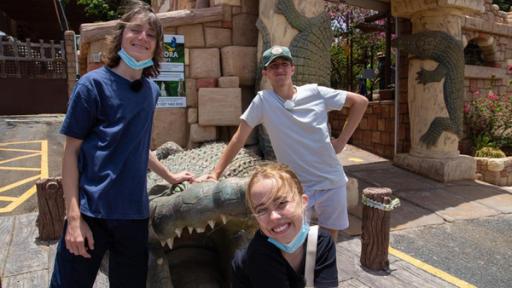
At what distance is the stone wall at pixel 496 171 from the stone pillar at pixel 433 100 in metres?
0.38

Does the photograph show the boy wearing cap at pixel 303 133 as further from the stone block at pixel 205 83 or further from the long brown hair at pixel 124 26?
the stone block at pixel 205 83

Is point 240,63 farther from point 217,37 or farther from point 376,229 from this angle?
point 376,229

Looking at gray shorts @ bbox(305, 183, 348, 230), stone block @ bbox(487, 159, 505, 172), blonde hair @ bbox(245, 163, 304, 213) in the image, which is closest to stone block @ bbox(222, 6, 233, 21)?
gray shorts @ bbox(305, 183, 348, 230)

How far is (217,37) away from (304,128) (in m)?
2.81

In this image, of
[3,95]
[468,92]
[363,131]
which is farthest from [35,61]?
[468,92]

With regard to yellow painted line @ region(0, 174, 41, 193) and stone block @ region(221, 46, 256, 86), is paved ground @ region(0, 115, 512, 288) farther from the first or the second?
stone block @ region(221, 46, 256, 86)

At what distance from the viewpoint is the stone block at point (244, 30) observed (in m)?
4.77

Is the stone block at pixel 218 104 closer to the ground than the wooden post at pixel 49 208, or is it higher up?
higher up

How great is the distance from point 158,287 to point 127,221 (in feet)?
1.29

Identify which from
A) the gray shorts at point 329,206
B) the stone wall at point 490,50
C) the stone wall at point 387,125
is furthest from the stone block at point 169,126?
the stone wall at point 490,50

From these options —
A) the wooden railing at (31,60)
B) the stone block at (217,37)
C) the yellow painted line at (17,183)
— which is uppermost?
the wooden railing at (31,60)

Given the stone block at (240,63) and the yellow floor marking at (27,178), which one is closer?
the stone block at (240,63)

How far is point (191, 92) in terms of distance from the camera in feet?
15.4

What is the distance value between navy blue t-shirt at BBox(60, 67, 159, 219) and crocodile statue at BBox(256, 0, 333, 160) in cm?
252
